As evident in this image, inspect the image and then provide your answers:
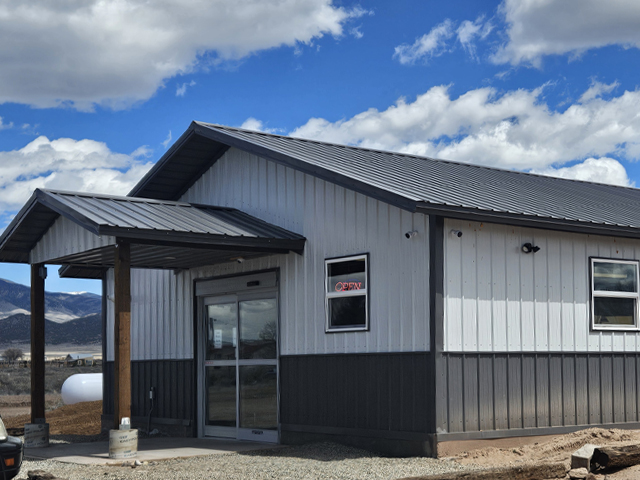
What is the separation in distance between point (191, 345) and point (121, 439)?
12.9 feet

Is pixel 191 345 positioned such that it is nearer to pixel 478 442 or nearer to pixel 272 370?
pixel 272 370

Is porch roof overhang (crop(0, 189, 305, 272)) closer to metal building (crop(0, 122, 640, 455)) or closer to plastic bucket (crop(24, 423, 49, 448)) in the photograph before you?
metal building (crop(0, 122, 640, 455))

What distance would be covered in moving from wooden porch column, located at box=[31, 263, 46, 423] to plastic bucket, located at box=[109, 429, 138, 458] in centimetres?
336

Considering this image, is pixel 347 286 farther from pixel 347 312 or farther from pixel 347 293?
pixel 347 312

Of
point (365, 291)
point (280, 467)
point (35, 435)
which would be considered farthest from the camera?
point (35, 435)

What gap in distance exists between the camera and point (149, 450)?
43.0 ft

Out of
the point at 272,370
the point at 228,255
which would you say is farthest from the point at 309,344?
the point at 228,255

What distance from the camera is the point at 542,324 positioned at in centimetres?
1209

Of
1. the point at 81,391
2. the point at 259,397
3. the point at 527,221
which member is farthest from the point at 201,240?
the point at 81,391

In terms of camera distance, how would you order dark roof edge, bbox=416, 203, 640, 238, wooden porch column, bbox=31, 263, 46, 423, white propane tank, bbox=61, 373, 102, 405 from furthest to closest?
white propane tank, bbox=61, 373, 102, 405 < wooden porch column, bbox=31, 263, 46, 423 < dark roof edge, bbox=416, 203, 640, 238

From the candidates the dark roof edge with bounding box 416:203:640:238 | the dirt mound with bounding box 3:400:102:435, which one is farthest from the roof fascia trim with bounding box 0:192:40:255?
the dark roof edge with bounding box 416:203:640:238

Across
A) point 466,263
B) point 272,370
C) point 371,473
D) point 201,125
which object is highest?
point 201,125

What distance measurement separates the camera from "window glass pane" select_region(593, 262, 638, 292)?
12906 mm

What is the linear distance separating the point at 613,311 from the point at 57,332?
116836mm
